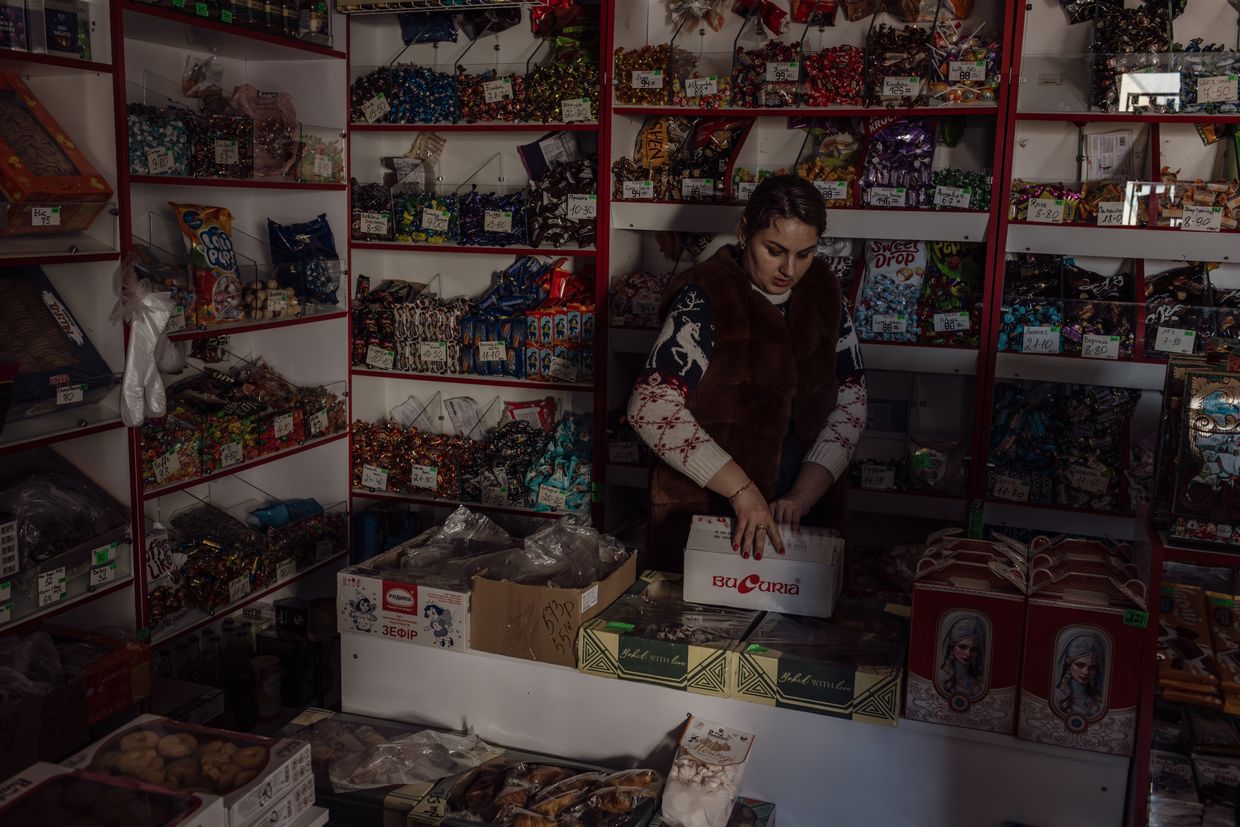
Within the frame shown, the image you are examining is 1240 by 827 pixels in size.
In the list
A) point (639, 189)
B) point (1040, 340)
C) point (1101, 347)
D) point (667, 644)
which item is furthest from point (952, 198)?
point (667, 644)

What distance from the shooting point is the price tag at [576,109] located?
411cm

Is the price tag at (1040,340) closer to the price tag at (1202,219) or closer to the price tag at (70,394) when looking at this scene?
the price tag at (1202,219)

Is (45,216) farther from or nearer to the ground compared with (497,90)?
nearer to the ground

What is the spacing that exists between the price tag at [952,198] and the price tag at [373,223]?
2198mm

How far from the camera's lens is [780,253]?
2.60 m

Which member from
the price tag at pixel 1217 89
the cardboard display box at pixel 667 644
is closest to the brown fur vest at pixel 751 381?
the cardboard display box at pixel 667 644

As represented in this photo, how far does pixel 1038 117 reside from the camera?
359cm

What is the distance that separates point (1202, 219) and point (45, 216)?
3.49 meters

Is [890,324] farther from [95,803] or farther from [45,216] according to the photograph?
[95,803]

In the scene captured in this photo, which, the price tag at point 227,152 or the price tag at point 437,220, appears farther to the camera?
the price tag at point 437,220

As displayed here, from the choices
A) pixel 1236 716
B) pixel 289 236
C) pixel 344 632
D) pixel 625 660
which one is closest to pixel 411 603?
pixel 344 632

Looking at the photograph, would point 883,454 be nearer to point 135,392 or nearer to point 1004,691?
point 1004,691

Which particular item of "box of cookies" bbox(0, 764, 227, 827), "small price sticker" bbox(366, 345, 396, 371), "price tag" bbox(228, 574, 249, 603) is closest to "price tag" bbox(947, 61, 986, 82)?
"small price sticker" bbox(366, 345, 396, 371)

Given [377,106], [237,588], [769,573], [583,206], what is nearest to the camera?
[769,573]
